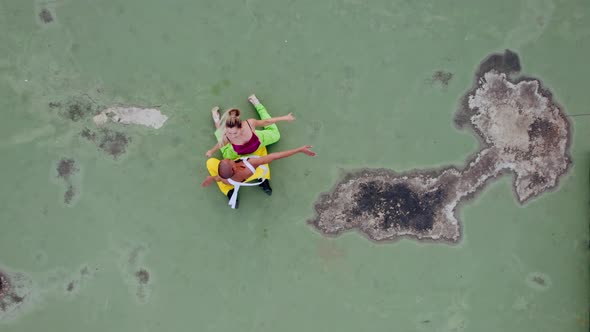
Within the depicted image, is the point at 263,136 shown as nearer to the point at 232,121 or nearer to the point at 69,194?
the point at 232,121

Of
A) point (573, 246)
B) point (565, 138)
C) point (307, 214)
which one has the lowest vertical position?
point (573, 246)

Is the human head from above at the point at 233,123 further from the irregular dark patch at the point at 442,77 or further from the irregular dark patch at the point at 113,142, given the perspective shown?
the irregular dark patch at the point at 442,77

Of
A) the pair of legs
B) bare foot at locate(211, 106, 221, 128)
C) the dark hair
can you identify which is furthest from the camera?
bare foot at locate(211, 106, 221, 128)

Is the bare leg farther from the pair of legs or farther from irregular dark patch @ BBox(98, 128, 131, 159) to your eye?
irregular dark patch @ BBox(98, 128, 131, 159)

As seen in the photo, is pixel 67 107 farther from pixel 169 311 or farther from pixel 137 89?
pixel 169 311

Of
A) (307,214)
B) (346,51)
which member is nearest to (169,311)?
(307,214)

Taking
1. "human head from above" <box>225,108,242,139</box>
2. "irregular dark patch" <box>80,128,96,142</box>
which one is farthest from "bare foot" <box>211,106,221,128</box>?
"irregular dark patch" <box>80,128,96,142</box>
